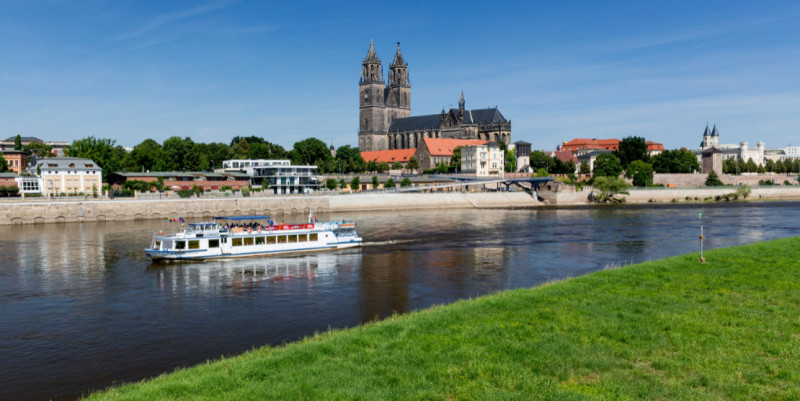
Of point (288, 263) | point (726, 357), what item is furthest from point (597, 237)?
point (726, 357)

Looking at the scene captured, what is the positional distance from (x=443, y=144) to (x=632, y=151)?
5563cm

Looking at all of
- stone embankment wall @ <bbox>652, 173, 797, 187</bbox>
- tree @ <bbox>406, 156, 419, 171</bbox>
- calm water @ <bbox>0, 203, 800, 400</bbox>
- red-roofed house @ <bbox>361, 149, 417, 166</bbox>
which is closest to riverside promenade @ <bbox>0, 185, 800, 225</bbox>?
calm water @ <bbox>0, 203, 800, 400</bbox>

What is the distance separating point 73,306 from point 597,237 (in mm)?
44718

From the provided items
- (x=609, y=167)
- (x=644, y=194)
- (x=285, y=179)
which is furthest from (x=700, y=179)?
(x=285, y=179)

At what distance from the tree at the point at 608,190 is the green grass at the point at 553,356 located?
101090 millimetres

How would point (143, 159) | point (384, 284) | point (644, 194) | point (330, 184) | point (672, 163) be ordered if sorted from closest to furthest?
point (384, 284) < point (330, 184) < point (644, 194) < point (143, 159) < point (672, 163)

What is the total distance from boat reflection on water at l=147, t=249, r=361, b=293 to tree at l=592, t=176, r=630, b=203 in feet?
276

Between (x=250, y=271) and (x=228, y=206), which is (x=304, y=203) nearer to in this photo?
(x=228, y=206)

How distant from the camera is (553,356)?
1387 centimetres

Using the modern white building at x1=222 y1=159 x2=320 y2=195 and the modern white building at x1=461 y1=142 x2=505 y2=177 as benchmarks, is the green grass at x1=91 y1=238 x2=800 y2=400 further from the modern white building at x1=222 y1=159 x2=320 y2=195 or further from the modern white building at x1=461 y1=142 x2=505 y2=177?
the modern white building at x1=461 y1=142 x2=505 y2=177

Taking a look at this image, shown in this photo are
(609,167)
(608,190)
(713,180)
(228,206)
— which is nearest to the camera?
(228,206)

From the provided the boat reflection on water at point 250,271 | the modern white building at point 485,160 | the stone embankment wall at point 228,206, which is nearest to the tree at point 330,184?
the stone embankment wall at point 228,206

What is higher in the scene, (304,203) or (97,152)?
(97,152)

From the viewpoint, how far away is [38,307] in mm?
28531
